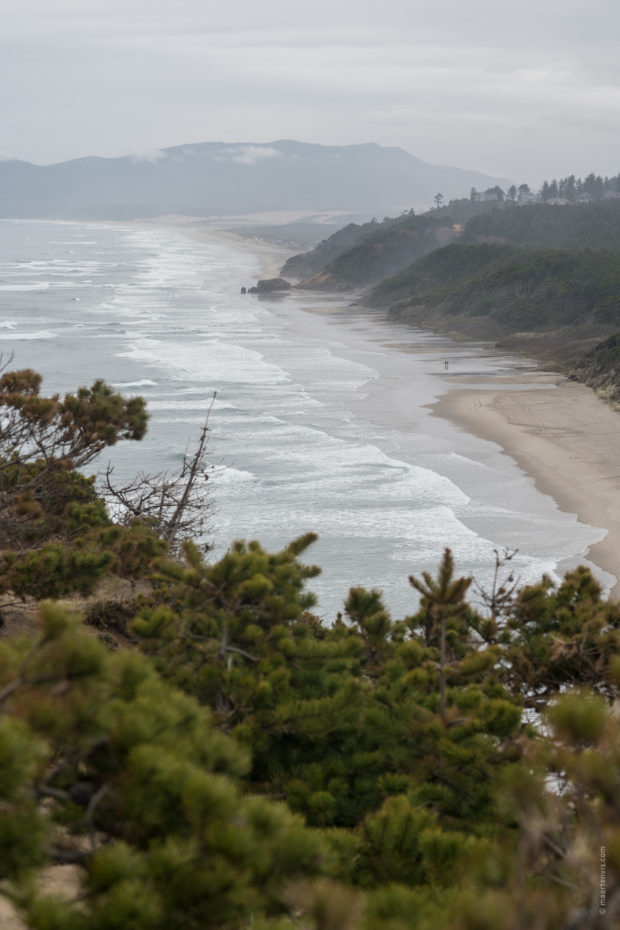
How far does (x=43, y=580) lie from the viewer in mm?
7301

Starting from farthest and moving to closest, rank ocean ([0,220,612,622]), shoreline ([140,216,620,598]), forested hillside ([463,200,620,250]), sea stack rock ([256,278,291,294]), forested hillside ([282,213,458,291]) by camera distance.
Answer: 1. forested hillside ([463,200,620,250])
2. forested hillside ([282,213,458,291])
3. sea stack rock ([256,278,291,294])
4. shoreline ([140,216,620,598])
5. ocean ([0,220,612,622])

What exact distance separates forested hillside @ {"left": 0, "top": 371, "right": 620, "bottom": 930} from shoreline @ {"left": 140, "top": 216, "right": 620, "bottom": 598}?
30.3ft

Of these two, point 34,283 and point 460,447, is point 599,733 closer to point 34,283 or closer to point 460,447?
point 460,447

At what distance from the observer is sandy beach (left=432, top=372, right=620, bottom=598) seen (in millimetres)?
20344

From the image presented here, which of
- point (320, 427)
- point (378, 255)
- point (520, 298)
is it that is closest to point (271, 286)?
point (378, 255)

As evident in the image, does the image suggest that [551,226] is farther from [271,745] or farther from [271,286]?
[271,745]

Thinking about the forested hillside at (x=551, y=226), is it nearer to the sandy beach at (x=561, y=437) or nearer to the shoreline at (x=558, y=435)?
the shoreline at (x=558, y=435)

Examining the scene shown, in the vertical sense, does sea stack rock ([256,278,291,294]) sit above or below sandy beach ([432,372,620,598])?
above

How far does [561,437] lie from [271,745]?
24251mm

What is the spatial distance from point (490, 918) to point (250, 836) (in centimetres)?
70

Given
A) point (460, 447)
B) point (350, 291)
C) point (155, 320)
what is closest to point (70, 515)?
point (460, 447)

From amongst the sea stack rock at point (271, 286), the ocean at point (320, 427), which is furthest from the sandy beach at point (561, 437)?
the sea stack rock at point (271, 286)

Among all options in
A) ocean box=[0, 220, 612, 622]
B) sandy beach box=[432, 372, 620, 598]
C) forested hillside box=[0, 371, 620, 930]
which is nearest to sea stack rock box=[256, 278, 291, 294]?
ocean box=[0, 220, 612, 622]

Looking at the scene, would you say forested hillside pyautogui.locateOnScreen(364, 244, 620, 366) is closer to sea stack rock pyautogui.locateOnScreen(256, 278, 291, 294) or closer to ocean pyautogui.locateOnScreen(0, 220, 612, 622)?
ocean pyautogui.locateOnScreen(0, 220, 612, 622)
